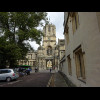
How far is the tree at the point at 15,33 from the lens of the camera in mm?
13352

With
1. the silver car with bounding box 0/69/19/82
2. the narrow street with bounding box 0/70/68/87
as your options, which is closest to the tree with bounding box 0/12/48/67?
the silver car with bounding box 0/69/19/82

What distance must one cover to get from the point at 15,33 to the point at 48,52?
1501 inches

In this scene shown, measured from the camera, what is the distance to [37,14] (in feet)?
54.4

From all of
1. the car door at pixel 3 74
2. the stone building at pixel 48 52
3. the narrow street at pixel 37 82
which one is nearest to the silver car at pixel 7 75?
the car door at pixel 3 74

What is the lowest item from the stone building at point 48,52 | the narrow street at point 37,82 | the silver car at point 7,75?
the narrow street at point 37,82

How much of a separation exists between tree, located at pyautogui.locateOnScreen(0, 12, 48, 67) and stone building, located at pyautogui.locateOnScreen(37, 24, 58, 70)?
102 feet

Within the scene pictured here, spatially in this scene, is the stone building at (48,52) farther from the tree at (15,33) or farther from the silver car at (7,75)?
the silver car at (7,75)

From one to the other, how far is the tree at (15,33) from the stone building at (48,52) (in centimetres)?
3096

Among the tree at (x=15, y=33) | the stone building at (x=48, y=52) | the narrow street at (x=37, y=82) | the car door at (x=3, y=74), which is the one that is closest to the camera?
the narrow street at (x=37, y=82)

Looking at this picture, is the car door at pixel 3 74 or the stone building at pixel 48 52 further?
the stone building at pixel 48 52

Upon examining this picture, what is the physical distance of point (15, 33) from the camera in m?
14.7

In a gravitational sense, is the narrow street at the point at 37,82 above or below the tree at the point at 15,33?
below
